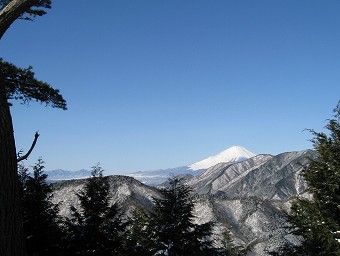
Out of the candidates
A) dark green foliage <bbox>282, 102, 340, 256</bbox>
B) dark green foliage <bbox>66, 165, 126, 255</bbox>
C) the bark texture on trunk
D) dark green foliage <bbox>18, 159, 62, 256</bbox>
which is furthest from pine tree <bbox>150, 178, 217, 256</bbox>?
the bark texture on trunk

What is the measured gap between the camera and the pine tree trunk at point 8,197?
172 inches

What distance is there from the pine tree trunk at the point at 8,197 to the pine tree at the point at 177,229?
1137cm

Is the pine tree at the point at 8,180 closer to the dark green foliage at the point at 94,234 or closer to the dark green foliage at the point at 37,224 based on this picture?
the dark green foliage at the point at 94,234

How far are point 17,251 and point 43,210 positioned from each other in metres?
15.1

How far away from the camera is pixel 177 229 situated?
15328 mm

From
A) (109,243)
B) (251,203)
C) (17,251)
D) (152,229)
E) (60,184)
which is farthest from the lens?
(251,203)

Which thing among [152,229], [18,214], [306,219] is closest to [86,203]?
[152,229]

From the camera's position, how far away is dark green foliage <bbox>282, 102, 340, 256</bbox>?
12.5 meters

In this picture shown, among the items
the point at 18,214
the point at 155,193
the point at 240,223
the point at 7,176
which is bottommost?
the point at 240,223

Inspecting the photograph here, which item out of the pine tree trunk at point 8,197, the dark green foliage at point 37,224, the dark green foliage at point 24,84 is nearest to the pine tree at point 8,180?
the pine tree trunk at point 8,197

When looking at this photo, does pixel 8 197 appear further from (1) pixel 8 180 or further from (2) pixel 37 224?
(2) pixel 37 224

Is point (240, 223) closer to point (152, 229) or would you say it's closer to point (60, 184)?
point (60, 184)

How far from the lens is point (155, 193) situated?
62.0 meters

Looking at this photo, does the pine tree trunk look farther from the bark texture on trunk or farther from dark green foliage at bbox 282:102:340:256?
dark green foliage at bbox 282:102:340:256
